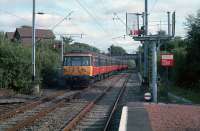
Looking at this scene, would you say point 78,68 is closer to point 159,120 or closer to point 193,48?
point 193,48

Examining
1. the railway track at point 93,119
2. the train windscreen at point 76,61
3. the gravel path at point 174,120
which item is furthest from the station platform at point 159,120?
the train windscreen at point 76,61

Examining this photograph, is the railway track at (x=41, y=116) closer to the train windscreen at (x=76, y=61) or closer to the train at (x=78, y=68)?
the train at (x=78, y=68)

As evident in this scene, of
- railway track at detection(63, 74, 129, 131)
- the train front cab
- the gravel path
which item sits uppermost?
the train front cab

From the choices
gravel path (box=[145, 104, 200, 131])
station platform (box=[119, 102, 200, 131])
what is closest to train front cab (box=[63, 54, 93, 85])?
station platform (box=[119, 102, 200, 131])

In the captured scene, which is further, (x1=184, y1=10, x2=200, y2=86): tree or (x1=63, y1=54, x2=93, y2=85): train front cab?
(x1=63, y1=54, x2=93, y2=85): train front cab

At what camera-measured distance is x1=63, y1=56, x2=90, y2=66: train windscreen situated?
3747 centimetres

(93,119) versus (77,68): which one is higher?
(77,68)

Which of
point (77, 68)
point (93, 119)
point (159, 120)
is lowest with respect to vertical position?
point (93, 119)

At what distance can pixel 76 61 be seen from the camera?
37.6 metres

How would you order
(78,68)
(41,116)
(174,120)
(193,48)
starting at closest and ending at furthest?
(174,120) < (41,116) < (193,48) < (78,68)

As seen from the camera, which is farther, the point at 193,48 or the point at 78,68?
the point at 78,68

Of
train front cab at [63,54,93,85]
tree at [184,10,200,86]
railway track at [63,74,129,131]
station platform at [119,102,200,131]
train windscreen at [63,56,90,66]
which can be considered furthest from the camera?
Result: train windscreen at [63,56,90,66]

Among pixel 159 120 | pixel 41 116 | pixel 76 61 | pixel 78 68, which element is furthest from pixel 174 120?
pixel 76 61

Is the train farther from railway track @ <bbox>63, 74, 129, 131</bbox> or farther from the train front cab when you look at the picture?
railway track @ <bbox>63, 74, 129, 131</bbox>
